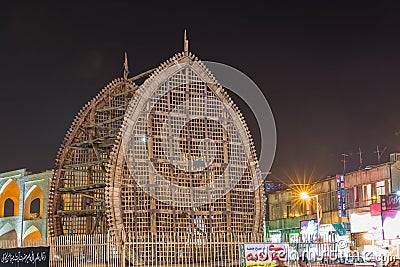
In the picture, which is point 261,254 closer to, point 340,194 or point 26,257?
point 26,257

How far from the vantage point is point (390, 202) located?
32.3m

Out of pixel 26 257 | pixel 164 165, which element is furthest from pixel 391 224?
pixel 26 257

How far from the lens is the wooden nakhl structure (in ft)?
50.6

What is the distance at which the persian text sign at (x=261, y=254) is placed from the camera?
15.1 m

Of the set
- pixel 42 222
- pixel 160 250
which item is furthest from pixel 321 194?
pixel 160 250

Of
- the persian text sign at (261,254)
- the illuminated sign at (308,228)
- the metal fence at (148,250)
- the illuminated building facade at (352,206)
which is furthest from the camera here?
the illuminated sign at (308,228)

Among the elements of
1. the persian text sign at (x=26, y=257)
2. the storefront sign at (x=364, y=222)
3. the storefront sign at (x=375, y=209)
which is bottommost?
the persian text sign at (x=26, y=257)

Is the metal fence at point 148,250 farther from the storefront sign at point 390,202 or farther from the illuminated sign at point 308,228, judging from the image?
the illuminated sign at point 308,228

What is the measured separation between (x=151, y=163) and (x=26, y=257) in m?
3.97

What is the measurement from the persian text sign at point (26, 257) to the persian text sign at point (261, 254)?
4.77m

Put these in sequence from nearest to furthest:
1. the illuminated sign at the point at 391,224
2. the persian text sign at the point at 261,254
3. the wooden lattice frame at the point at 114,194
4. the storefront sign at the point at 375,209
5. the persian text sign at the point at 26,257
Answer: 1. the persian text sign at the point at 261,254
2. the wooden lattice frame at the point at 114,194
3. the persian text sign at the point at 26,257
4. the illuminated sign at the point at 391,224
5. the storefront sign at the point at 375,209

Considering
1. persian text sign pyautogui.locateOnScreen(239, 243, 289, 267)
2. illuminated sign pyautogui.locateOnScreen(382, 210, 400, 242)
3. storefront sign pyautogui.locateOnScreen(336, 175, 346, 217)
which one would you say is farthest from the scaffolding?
storefront sign pyautogui.locateOnScreen(336, 175, 346, 217)

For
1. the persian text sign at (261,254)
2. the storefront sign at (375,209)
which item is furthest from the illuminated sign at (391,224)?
the persian text sign at (261,254)

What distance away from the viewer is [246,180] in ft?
56.6
